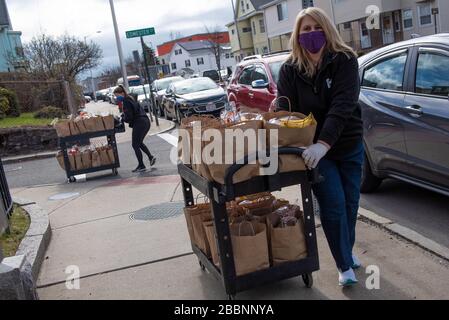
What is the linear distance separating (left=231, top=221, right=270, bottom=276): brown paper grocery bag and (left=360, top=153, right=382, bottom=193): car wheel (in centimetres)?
291

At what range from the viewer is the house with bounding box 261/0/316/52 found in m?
46.1

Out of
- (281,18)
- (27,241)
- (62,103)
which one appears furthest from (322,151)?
(281,18)

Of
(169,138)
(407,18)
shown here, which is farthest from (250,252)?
(407,18)

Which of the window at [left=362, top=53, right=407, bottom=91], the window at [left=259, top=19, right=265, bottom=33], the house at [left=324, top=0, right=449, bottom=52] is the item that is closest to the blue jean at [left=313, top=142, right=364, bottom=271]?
the window at [left=362, top=53, right=407, bottom=91]

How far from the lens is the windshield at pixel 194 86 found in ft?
57.4

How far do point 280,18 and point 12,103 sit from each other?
3599cm

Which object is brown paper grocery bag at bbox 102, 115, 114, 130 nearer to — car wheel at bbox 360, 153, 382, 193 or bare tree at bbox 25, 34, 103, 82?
car wheel at bbox 360, 153, 382, 193

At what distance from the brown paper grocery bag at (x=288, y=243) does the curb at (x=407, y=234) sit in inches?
49.4

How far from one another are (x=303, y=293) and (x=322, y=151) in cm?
105

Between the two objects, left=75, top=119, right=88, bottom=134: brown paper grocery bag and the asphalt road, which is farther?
left=75, top=119, right=88, bottom=134: brown paper grocery bag

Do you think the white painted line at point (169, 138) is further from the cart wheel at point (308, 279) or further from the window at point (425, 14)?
the window at point (425, 14)

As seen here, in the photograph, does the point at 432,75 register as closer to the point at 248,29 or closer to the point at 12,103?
the point at 12,103

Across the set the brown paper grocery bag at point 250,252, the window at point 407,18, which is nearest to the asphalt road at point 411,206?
the brown paper grocery bag at point 250,252

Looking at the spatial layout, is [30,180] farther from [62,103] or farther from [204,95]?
[62,103]
